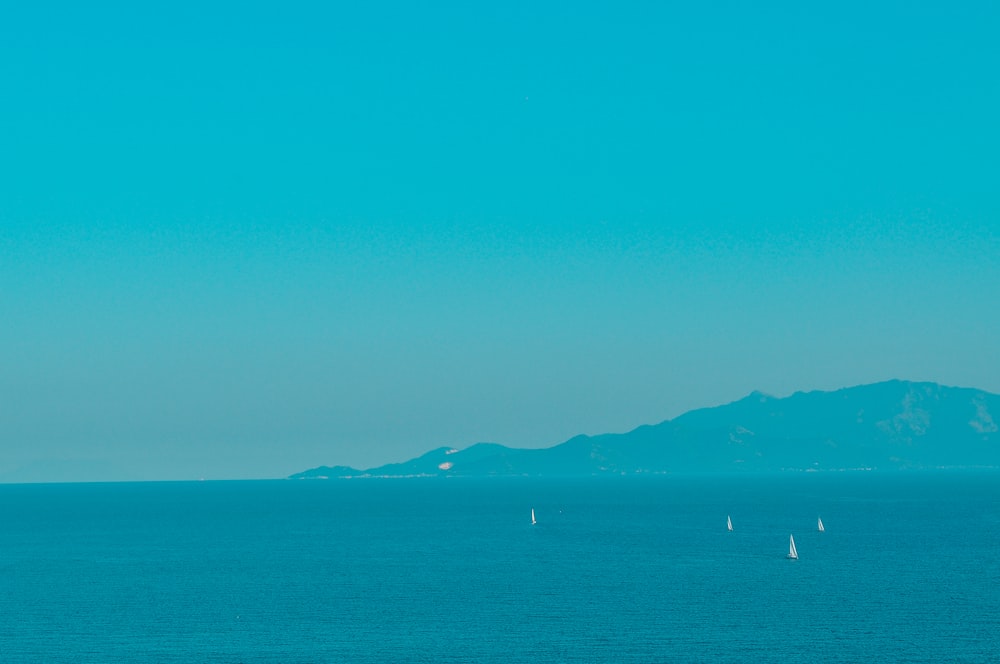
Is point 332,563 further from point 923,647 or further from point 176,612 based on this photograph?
point 923,647

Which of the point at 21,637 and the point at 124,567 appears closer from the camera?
the point at 21,637

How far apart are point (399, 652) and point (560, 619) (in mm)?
17256

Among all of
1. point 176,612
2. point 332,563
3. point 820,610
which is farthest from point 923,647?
point 332,563

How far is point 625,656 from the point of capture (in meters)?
81.8

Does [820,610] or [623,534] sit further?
[623,534]

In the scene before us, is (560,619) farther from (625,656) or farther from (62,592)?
(62,592)

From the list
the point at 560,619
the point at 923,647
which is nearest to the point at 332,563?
the point at 560,619

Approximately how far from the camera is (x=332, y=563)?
473ft

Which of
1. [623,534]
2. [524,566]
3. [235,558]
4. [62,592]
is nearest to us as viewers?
[62,592]


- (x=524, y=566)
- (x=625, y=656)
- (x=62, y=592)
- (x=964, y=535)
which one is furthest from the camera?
(x=964, y=535)

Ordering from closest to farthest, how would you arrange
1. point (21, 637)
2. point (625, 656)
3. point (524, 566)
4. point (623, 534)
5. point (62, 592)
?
point (625, 656) → point (21, 637) → point (62, 592) → point (524, 566) → point (623, 534)

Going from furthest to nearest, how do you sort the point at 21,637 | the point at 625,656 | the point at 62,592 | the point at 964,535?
the point at 964,535 < the point at 62,592 < the point at 21,637 < the point at 625,656

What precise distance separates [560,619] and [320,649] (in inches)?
808

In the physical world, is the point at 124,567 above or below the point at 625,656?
above
